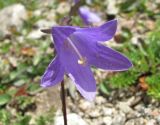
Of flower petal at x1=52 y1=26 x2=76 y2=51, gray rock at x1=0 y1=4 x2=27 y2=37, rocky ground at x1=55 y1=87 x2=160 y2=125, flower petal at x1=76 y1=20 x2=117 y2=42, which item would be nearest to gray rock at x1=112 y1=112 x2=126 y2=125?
rocky ground at x1=55 y1=87 x2=160 y2=125

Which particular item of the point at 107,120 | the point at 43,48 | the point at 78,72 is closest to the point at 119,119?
the point at 107,120

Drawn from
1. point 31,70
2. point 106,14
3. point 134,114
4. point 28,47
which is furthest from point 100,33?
point 106,14

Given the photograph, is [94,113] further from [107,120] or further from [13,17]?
[13,17]

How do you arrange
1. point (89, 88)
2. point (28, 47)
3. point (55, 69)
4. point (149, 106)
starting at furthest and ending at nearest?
point (28, 47), point (149, 106), point (89, 88), point (55, 69)

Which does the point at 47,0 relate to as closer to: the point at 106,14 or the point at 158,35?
the point at 106,14

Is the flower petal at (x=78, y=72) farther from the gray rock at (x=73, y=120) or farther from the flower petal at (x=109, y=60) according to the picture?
the gray rock at (x=73, y=120)

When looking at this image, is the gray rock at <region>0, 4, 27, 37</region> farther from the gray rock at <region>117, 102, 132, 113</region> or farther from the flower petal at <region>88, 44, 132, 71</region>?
the flower petal at <region>88, 44, 132, 71</region>
